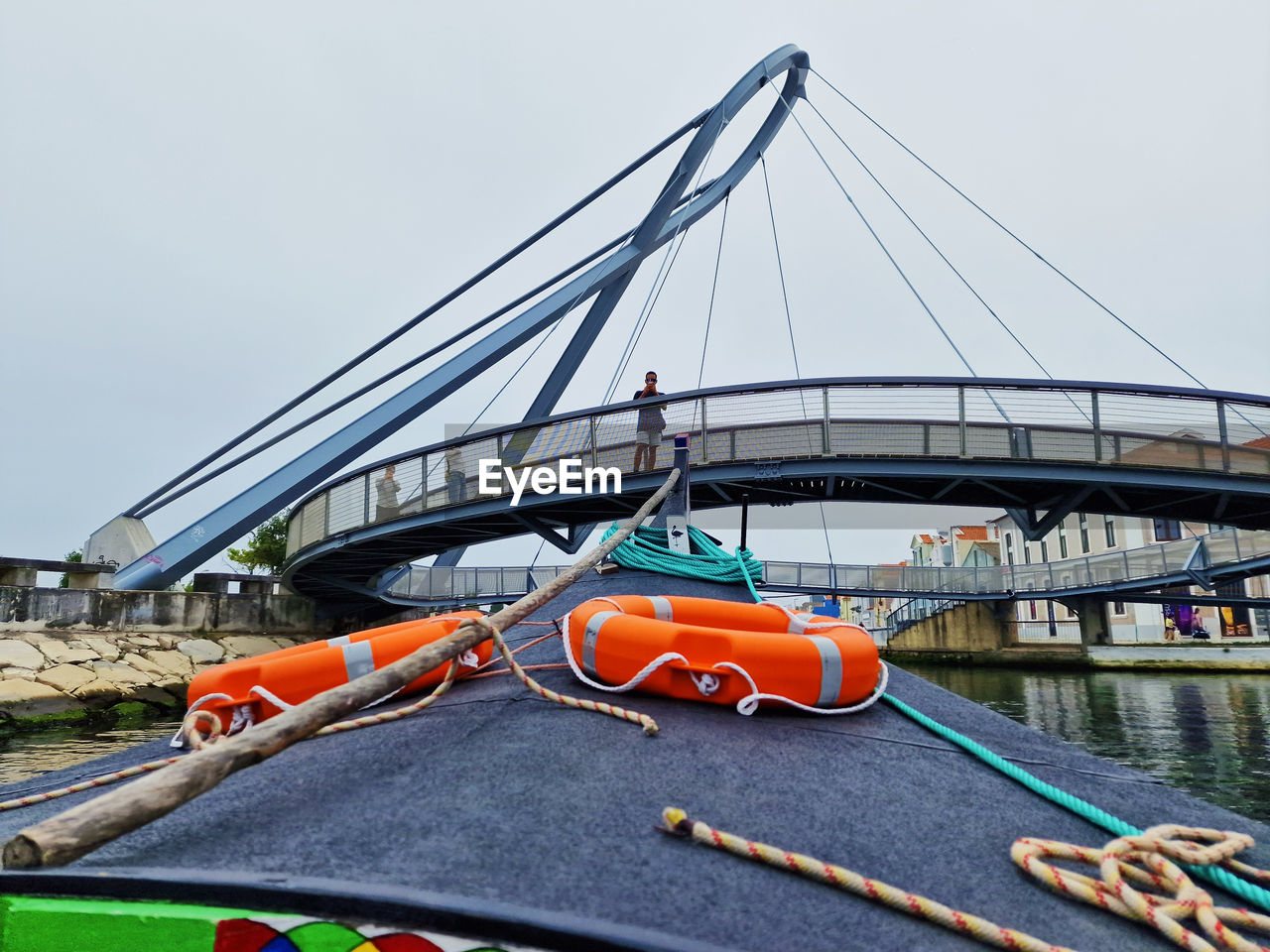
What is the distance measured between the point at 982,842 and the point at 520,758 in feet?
4.46

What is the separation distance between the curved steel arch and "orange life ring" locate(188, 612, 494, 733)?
12.5 meters

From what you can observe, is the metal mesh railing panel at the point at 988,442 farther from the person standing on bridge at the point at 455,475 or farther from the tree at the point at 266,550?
the tree at the point at 266,550

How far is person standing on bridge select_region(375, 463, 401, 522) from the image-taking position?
13.4 metres

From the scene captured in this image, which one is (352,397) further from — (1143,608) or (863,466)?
(1143,608)

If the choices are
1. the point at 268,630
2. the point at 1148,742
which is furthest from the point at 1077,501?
the point at 268,630

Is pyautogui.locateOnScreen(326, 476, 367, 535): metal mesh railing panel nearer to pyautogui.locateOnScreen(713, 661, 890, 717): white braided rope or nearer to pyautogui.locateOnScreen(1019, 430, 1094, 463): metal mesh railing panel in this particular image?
pyautogui.locateOnScreen(1019, 430, 1094, 463): metal mesh railing panel

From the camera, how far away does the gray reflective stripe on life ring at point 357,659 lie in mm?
3322

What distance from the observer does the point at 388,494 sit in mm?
13461

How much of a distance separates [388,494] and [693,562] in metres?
8.89

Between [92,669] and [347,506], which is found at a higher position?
[347,506]

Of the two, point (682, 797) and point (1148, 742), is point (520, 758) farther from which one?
point (1148, 742)

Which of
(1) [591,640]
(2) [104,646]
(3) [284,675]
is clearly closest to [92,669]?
(2) [104,646]

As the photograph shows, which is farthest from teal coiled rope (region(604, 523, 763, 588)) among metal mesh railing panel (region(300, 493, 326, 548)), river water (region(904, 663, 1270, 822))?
metal mesh railing panel (region(300, 493, 326, 548))

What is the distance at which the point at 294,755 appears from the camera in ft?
8.66
